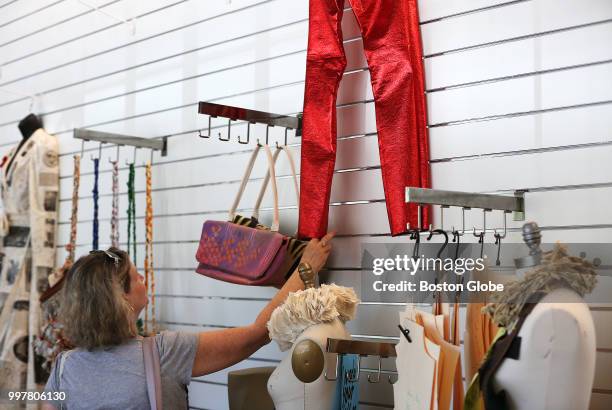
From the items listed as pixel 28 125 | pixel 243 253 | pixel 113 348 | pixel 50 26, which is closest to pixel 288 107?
pixel 243 253

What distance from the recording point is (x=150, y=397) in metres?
1.93

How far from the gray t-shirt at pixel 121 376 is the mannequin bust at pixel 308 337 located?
0.94 ft

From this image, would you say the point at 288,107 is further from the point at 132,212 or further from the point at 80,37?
the point at 80,37

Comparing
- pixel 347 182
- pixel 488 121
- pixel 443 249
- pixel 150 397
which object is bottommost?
pixel 150 397

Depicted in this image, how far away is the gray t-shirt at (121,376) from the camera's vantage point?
6.31 feet

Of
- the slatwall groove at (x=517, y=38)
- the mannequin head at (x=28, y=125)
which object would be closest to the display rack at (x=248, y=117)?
the slatwall groove at (x=517, y=38)

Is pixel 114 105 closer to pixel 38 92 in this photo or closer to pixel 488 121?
pixel 38 92

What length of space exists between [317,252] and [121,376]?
77 cm

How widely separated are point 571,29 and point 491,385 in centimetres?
123

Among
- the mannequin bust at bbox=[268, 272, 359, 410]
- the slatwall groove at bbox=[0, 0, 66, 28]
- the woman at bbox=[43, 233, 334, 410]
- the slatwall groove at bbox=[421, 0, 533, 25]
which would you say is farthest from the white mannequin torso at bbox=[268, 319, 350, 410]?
the slatwall groove at bbox=[0, 0, 66, 28]

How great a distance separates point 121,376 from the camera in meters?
1.94

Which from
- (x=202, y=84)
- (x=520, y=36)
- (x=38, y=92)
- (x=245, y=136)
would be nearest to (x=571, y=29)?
(x=520, y=36)

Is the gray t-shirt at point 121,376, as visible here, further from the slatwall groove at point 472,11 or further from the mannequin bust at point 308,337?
the slatwall groove at point 472,11

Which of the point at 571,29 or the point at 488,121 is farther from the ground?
the point at 571,29
